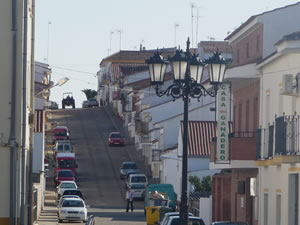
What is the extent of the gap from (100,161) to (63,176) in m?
13.2

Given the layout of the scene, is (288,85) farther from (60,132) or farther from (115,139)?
(60,132)

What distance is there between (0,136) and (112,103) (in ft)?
348

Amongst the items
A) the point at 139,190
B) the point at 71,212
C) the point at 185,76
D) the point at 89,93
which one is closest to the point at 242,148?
the point at 185,76

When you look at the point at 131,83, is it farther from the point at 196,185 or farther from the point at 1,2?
the point at 1,2

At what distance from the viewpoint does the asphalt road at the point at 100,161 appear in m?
60.1

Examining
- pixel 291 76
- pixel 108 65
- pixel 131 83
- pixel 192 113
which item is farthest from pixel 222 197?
pixel 108 65

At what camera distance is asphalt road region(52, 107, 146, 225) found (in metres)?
60.1

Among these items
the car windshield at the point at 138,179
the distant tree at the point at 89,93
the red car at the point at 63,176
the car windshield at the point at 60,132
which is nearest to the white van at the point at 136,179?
the car windshield at the point at 138,179

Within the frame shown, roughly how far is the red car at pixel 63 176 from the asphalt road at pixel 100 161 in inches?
45.1

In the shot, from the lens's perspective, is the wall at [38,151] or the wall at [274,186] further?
the wall at [38,151]

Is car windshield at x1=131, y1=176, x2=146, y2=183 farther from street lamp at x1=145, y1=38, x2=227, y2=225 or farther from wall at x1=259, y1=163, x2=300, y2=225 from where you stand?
street lamp at x1=145, y1=38, x2=227, y2=225

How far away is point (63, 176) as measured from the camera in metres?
74.9

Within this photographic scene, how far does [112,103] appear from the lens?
13225 cm

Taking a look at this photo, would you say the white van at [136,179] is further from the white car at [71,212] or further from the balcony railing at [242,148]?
the balcony railing at [242,148]
